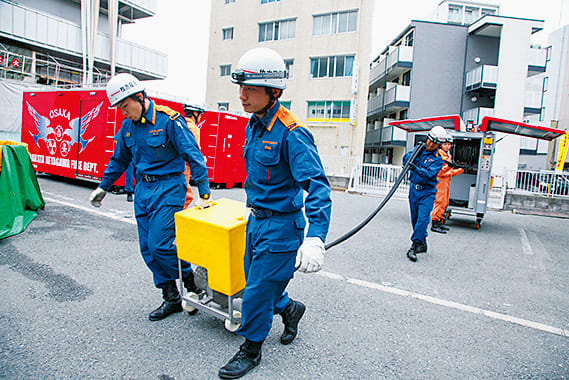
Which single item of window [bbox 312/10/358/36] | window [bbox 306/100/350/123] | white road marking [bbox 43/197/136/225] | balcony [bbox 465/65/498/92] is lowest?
white road marking [bbox 43/197/136/225]

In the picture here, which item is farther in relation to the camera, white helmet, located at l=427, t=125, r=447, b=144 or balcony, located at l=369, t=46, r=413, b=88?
balcony, located at l=369, t=46, r=413, b=88

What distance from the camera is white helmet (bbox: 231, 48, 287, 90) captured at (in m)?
2.20

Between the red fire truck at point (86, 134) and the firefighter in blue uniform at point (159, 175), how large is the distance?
629 cm

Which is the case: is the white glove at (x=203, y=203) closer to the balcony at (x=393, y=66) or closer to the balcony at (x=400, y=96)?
the balcony at (x=400, y=96)

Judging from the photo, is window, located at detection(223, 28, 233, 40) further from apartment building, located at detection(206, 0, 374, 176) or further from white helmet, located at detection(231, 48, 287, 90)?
white helmet, located at detection(231, 48, 287, 90)

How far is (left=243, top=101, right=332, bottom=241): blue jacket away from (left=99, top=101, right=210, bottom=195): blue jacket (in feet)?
2.63

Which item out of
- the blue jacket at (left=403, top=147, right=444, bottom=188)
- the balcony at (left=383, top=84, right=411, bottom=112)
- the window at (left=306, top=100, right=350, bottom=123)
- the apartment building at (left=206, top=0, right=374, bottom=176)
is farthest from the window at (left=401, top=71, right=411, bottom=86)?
the blue jacket at (left=403, top=147, right=444, bottom=188)

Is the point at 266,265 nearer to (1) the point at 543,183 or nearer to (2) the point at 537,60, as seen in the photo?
(1) the point at 543,183

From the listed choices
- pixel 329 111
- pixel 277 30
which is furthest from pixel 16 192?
pixel 277 30

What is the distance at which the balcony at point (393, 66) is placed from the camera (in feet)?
77.8

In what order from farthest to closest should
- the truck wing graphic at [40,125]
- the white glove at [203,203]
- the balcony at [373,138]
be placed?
the balcony at [373,138]
the truck wing graphic at [40,125]
the white glove at [203,203]

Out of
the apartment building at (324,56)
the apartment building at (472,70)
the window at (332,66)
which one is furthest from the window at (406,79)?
the window at (332,66)

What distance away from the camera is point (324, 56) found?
906 inches

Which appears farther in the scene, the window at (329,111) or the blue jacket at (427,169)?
the window at (329,111)
